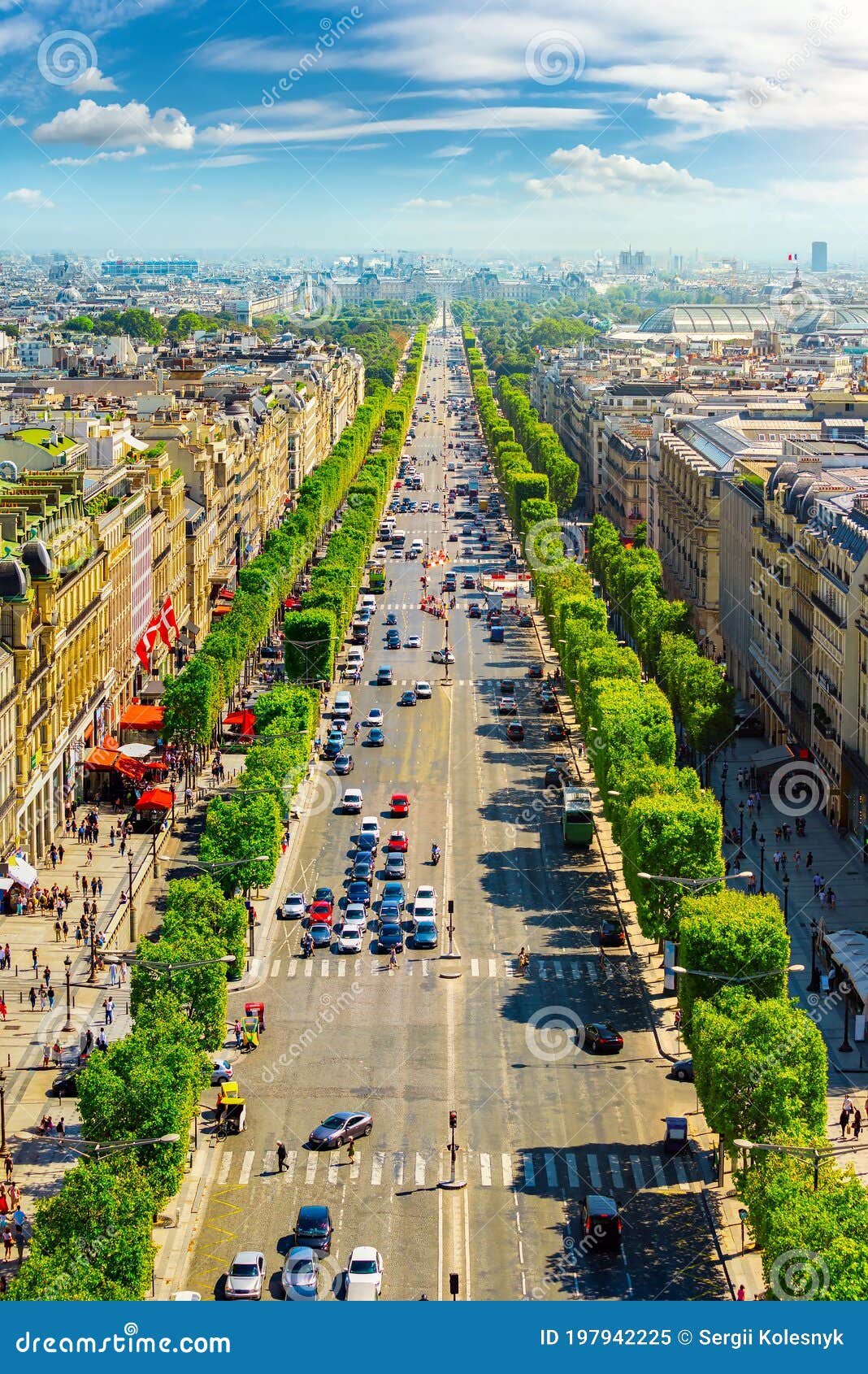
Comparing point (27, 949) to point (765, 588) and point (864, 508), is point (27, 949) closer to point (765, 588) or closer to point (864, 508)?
point (864, 508)

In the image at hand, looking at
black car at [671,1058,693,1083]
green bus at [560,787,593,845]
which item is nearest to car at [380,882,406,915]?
green bus at [560,787,593,845]

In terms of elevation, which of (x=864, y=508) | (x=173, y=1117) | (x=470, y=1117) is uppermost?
(x=864, y=508)

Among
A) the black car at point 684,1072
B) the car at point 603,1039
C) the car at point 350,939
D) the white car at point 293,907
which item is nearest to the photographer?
the black car at point 684,1072

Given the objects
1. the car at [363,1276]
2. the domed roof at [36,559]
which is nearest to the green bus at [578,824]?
the domed roof at [36,559]

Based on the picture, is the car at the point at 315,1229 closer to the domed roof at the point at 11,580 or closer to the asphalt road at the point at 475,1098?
the asphalt road at the point at 475,1098

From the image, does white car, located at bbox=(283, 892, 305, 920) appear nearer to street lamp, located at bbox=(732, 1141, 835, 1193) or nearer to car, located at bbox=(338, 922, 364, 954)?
car, located at bbox=(338, 922, 364, 954)

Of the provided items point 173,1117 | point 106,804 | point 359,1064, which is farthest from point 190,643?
point 173,1117

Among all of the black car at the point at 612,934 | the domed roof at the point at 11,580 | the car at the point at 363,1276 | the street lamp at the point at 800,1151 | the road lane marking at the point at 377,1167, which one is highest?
the domed roof at the point at 11,580
